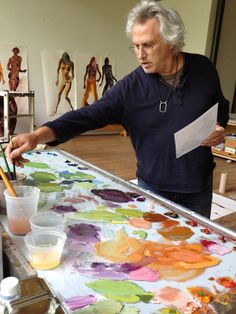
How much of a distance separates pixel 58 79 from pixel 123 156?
1575 millimetres

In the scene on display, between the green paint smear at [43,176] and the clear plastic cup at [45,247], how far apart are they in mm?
456

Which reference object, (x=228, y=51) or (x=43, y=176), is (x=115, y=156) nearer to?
(x=228, y=51)

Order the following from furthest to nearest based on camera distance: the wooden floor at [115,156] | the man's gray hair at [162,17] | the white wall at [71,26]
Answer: the white wall at [71,26] < the wooden floor at [115,156] < the man's gray hair at [162,17]

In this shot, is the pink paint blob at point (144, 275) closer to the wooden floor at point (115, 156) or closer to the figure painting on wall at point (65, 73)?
the wooden floor at point (115, 156)

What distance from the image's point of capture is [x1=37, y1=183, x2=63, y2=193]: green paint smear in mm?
1078

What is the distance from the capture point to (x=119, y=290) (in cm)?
61

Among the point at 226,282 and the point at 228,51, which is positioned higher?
the point at 228,51

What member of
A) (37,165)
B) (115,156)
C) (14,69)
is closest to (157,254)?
(37,165)

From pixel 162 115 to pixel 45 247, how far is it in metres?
0.74

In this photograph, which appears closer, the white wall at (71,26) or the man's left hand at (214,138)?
the man's left hand at (214,138)

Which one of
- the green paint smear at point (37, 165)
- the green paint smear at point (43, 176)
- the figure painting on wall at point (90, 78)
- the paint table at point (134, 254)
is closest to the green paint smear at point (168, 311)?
the paint table at point (134, 254)

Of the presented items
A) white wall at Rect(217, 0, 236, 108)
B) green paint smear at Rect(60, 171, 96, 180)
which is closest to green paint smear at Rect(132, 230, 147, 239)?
green paint smear at Rect(60, 171, 96, 180)

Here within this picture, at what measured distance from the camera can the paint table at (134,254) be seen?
59cm

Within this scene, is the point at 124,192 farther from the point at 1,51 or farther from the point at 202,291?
the point at 1,51
